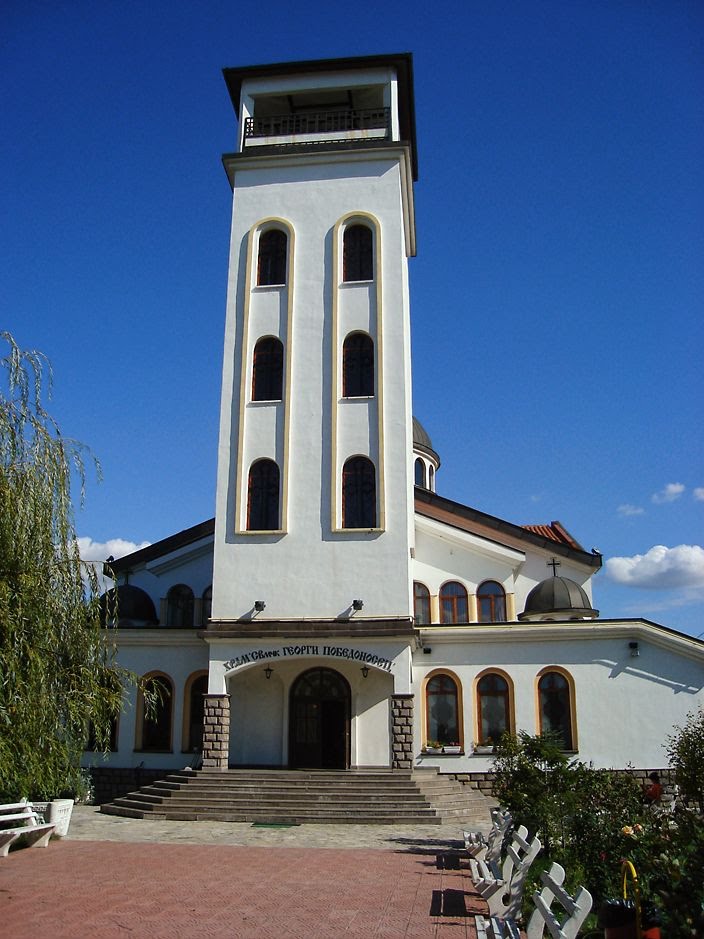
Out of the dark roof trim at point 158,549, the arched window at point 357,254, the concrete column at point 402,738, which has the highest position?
the arched window at point 357,254

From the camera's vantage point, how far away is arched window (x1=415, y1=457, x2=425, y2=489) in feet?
129

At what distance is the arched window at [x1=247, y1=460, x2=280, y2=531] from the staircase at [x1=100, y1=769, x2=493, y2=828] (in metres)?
6.52

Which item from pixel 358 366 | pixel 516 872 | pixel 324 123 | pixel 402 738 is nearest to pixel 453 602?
pixel 402 738

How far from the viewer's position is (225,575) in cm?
2328

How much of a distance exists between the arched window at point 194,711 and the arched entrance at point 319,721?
9.72 feet

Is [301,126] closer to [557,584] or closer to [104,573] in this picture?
[557,584]

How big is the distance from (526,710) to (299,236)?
15.3 metres

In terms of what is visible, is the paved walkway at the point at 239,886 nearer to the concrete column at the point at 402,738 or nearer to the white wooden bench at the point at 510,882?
the white wooden bench at the point at 510,882

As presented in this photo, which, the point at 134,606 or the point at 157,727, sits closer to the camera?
the point at 157,727

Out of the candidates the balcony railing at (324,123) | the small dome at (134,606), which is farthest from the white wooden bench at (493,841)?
the balcony railing at (324,123)

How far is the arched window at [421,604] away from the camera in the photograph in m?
28.5

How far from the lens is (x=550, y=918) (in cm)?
671

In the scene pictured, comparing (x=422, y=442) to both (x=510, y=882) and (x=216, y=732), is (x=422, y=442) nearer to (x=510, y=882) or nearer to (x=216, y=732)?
(x=216, y=732)

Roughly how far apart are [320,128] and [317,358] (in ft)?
26.5
